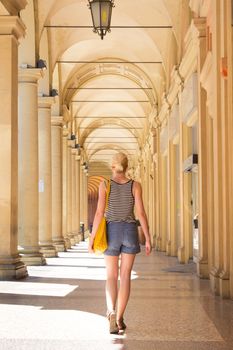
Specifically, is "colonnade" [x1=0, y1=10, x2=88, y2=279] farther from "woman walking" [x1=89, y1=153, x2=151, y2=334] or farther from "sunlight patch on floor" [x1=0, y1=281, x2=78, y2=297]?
"woman walking" [x1=89, y1=153, x2=151, y2=334]

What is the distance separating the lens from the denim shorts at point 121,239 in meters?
6.70

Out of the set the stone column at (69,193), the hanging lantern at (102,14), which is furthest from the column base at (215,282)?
the stone column at (69,193)

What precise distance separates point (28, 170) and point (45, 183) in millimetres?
4187

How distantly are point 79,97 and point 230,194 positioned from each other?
2653 cm

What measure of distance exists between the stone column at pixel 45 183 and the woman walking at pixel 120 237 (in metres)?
13.7

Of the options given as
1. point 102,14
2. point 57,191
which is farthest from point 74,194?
point 102,14

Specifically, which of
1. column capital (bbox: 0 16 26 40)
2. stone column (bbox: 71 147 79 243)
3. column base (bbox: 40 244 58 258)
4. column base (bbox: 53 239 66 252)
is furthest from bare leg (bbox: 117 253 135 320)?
stone column (bbox: 71 147 79 243)

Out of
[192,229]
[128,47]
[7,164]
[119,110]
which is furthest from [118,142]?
[7,164]

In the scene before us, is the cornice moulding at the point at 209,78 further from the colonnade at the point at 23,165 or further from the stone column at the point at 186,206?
the stone column at the point at 186,206

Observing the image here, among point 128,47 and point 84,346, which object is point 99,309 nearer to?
point 84,346

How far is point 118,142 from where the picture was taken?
56.7 m

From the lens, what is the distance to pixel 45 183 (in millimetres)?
20609

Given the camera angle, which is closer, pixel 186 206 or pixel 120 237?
pixel 120 237

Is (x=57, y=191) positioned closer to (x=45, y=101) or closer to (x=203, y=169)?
(x=45, y=101)
